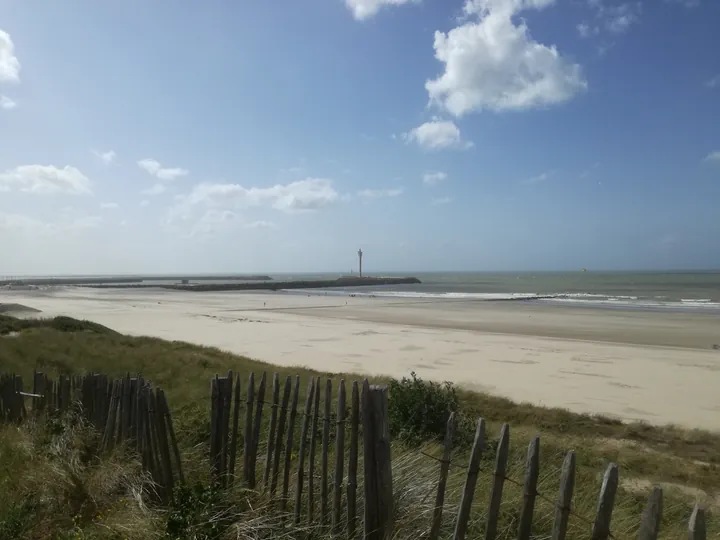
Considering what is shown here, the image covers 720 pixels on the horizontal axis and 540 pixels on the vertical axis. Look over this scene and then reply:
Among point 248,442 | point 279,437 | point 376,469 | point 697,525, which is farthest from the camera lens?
point 248,442

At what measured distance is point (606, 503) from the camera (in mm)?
2879

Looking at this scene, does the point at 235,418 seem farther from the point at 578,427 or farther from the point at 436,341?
the point at 436,341

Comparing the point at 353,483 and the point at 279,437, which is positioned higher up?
the point at 279,437

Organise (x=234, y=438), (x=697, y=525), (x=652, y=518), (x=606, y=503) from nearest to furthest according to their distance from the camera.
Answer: (x=697, y=525) < (x=652, y=518) < (x=606, y=503) < (x=234, y=438)

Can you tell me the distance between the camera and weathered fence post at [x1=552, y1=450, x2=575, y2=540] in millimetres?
3031

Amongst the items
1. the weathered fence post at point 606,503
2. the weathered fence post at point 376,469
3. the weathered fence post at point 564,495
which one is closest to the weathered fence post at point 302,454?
the weathered fence post at point 376,469

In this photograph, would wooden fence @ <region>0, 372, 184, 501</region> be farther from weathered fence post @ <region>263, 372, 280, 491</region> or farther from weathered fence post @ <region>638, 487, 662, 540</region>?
weathered fence post @ <region>638, 487, 662, 540</region>

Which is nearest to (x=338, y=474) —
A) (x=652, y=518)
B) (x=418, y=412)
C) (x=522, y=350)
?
(x=652, y=518)

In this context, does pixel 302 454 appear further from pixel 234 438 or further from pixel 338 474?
pixel 234 438

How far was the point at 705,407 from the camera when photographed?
12648 millimetres

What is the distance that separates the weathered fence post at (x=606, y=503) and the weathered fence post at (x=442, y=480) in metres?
1.06

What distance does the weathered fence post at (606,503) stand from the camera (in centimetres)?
284

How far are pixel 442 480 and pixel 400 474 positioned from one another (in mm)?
902

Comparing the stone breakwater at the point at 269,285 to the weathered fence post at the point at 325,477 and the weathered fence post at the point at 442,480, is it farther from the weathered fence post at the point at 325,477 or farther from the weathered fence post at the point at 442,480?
the weathered fence post at the point at 442,480
